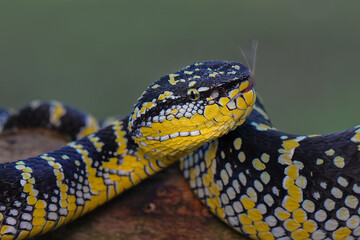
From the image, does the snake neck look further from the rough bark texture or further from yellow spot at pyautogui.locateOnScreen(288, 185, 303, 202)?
yellow spot at pyautogui.locateOnScreen(288, 185, 303, 202)

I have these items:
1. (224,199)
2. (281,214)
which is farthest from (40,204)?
(281,214)

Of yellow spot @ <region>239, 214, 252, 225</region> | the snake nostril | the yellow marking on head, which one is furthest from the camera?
the yellow marking on head

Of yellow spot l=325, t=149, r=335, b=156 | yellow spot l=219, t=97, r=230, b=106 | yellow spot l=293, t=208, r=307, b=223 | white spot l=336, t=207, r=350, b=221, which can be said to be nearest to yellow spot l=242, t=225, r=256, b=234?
yellow spot l=293, t=208, r=307, b=223

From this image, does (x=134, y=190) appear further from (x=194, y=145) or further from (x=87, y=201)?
(x=194, y=145)

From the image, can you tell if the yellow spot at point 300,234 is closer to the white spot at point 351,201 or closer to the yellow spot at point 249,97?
the white spot at point 351,201

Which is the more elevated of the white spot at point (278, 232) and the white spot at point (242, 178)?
the white spot at point (242, 178)

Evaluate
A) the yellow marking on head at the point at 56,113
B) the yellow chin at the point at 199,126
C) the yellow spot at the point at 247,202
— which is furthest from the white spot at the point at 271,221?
the yellow marking on head at the point at 56,113

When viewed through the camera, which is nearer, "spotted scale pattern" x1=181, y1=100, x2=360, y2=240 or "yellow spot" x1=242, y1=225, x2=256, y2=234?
"spotted scale pattern" x1=181, y1=100, x2=360, y2=240

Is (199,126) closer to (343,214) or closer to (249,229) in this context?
(249,229)
